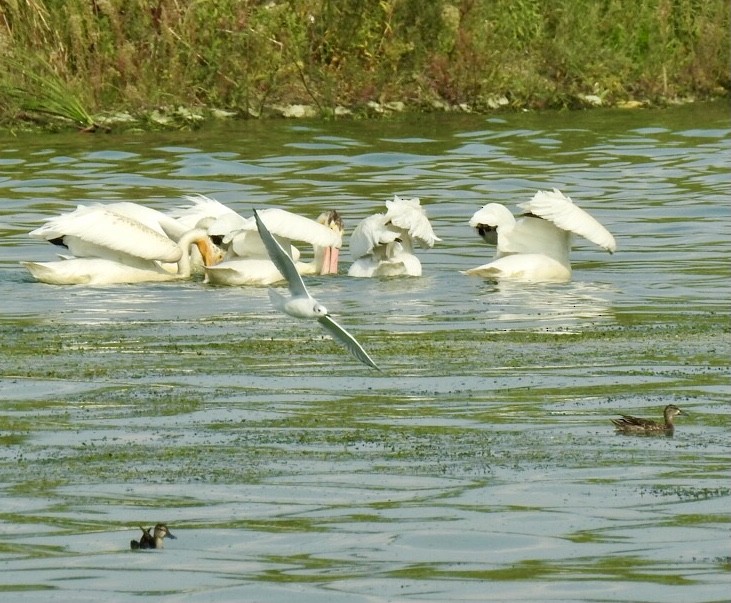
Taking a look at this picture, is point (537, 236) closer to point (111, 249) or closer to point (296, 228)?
point (296, 228)

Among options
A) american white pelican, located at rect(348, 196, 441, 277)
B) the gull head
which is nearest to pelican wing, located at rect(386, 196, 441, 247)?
american white pelican, located at rect(348, 196, 441, 277)

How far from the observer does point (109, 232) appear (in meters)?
13.5

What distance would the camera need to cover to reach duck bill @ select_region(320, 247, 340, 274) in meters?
14.1

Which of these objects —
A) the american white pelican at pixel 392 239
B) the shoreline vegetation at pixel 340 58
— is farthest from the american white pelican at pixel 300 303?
the shoreline vegetation at pixel 340 58

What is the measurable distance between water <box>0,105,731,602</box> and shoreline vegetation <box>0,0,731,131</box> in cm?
865

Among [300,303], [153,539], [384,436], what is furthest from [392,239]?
[153,539]

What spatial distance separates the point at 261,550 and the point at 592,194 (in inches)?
535

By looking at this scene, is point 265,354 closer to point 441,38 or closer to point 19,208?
point 19,208

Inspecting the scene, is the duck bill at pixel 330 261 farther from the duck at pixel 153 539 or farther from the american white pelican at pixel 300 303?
the duck at pixel 153 539

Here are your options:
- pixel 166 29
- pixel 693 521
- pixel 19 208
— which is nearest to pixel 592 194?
pixel 19 208

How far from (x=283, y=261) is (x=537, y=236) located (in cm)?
713

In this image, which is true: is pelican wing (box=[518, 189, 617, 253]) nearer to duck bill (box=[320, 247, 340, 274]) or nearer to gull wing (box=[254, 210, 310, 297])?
duck bill (box=[320, 247, 340, 274])

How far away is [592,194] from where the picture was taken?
763 inches

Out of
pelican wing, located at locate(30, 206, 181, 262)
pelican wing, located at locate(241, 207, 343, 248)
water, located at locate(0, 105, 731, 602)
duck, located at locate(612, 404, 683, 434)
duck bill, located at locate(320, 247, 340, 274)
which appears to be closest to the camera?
water, located at locate(0, 105, 731, 602)
